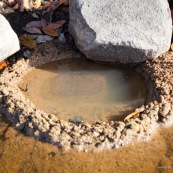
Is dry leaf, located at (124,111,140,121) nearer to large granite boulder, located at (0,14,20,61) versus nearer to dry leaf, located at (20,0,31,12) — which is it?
large granite boulder, located at (0,14,20,61)

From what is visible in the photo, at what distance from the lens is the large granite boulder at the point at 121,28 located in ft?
10.6

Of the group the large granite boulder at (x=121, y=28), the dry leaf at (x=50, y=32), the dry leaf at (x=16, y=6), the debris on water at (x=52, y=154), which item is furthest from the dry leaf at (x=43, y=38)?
the debris on water at (x=52, y=154)

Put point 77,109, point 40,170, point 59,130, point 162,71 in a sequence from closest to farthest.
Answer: point 40,170 < point 59,130 < point 77,109 < point 162,71

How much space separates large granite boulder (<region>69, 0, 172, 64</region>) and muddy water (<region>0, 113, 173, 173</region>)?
91 cm

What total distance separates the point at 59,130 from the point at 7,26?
1.06m

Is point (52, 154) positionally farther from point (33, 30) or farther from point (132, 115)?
point (33, 30)

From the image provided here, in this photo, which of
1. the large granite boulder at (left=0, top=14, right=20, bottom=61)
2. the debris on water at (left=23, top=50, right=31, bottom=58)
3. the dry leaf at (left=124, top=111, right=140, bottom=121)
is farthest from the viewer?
the debris on water at (left=23, top=50, right=31, bottom=58)

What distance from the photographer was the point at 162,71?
324 cm

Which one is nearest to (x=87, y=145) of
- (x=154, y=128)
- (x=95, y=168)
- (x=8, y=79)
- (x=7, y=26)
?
(x=95, y=168)

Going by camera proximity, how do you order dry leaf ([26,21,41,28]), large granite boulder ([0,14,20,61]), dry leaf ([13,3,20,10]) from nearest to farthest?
1. large granite boulder ([0,14,20,61])
2. dry leaf ([26,21,41,28])
3. dry leaf ([13,3,20,10])

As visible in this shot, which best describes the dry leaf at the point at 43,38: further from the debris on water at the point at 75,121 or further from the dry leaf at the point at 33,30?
the debris on water at the point at 75,121

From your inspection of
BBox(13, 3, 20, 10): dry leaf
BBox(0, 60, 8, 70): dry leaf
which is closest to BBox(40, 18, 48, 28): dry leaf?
BBox(13, 3, 20, 10): dry leaf

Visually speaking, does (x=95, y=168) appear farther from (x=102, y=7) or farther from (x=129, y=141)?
(x=102, y=7)

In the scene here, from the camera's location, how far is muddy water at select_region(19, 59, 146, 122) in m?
3.02
